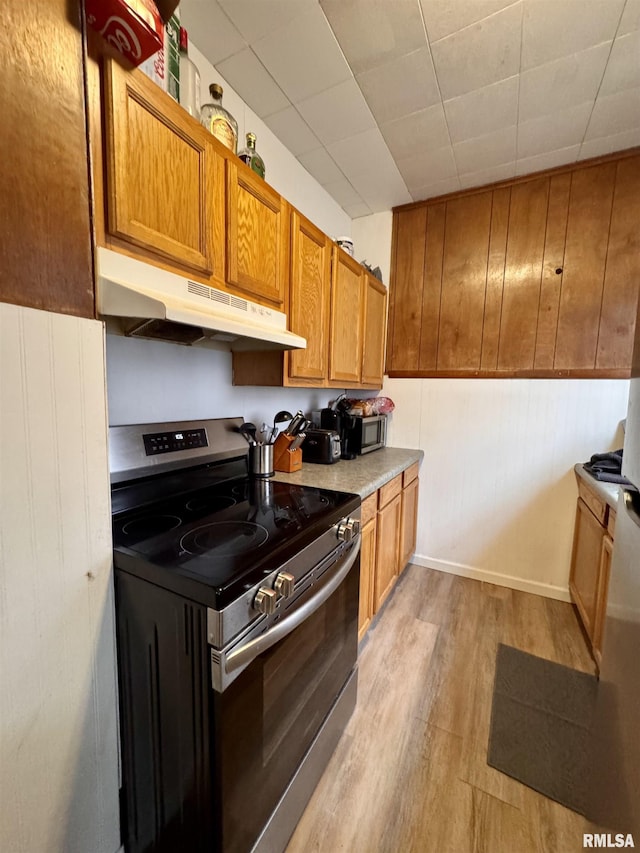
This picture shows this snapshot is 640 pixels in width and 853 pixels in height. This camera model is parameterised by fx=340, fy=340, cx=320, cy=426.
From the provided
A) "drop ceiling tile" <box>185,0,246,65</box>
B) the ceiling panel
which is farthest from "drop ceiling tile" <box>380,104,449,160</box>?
"drop ceiling tile" <box>185,0,246,65</box>

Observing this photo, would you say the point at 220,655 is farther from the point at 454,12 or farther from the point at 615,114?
the point at 615,114

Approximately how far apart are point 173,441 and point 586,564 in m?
2.26

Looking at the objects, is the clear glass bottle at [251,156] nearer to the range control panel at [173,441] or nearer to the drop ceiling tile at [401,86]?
the drop ceiling tile at [401,86]

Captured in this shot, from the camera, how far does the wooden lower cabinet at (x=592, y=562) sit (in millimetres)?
1608

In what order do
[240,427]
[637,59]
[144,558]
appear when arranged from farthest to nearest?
1. [240,427]
2. [637,59]
3. [144,558]

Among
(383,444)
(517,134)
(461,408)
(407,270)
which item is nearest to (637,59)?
(517,134)

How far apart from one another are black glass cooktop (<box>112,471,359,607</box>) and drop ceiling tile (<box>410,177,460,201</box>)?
2211mm

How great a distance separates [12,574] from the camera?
67 cm

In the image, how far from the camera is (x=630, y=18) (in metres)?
1.23

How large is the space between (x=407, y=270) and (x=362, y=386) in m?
0.99

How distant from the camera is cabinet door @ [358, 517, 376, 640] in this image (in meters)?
1.63

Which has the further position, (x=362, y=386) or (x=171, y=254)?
(x=362, y=386)

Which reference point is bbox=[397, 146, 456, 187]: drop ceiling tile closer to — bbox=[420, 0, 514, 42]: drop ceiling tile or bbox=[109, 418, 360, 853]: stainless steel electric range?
bbox=[420, 0, 514, 42]: drop ceiling tile

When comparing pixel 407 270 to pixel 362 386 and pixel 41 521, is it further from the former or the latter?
pixel 41 521
